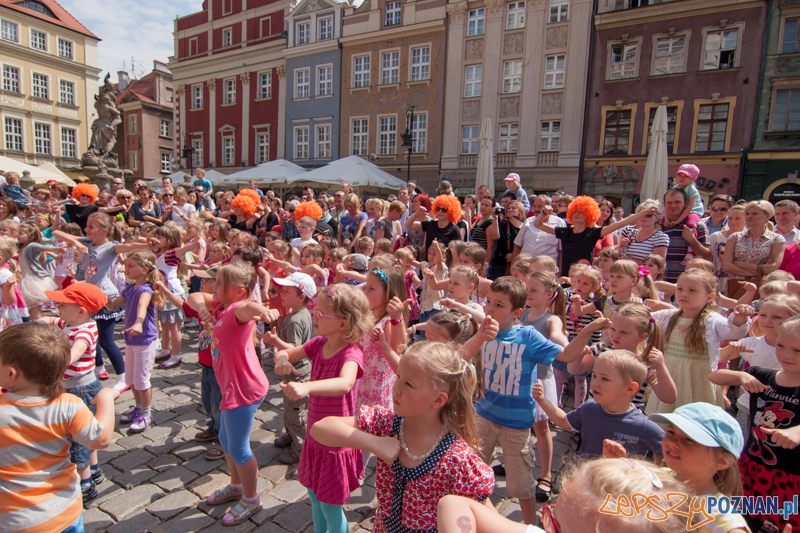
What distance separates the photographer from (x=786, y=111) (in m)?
17.2

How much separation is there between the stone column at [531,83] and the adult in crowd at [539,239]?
51.1 ft

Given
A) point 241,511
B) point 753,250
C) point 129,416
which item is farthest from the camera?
point 753,250

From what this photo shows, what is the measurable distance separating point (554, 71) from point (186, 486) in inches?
864

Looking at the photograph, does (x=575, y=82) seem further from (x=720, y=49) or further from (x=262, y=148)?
(x=262, y=148)

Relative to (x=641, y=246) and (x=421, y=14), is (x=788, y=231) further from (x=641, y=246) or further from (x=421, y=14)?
(x=421, y=14)

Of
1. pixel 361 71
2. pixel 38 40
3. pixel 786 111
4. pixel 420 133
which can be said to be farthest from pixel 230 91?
pixel 786 111

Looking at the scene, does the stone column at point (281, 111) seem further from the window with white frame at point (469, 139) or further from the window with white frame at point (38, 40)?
the window with white frame at point (38, 40)

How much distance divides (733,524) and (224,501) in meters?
2.85

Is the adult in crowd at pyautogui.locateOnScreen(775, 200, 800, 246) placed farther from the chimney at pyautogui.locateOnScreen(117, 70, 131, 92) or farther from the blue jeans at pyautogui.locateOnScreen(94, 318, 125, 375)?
the chimney at pyautogui.locateOnScreen(117, 70, 131, 92)

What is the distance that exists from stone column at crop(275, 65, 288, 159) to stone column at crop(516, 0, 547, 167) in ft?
49.2

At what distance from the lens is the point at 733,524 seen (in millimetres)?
1453

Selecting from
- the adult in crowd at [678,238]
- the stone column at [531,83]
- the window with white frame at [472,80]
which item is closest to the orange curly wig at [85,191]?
the adult in crowd at [678,238]

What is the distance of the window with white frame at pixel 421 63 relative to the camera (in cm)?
2328

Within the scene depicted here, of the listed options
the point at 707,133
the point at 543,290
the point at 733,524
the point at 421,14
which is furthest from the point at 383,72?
the point at 733,524
